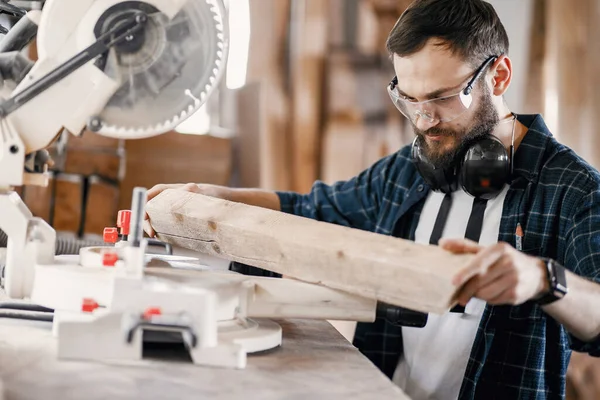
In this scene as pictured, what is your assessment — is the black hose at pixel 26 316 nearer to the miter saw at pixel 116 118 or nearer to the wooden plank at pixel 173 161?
the miter saw at pixel 116 118

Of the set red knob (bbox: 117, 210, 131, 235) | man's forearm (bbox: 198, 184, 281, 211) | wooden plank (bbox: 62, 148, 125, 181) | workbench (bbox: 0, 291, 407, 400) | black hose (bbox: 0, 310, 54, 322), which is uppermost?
wooden plank (bbox: 62, 148, 125, 181)

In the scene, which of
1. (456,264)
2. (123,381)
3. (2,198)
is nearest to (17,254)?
(2,198)

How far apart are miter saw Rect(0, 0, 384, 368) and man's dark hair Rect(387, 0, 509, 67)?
0.66 m

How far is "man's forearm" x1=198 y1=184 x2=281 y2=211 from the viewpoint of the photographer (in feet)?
7.20

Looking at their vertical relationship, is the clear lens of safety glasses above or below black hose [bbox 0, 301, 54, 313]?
above

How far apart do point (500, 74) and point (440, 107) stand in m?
0.24

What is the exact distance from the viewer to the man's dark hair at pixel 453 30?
1951mm

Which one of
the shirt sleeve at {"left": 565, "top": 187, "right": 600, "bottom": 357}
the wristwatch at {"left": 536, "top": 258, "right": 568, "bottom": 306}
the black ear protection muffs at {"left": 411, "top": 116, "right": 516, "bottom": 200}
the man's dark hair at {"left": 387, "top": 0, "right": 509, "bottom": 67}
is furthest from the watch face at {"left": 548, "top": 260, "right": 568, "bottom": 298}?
the man's dark hair at {"left": 387, "top": 0, "right": 509, "bottom": 67}

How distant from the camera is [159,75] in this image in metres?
1.52

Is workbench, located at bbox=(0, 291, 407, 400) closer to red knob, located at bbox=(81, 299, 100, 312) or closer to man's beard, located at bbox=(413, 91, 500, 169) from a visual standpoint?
red knob, located at bbox=(81, 299, 100, 312)

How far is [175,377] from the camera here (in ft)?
4.00

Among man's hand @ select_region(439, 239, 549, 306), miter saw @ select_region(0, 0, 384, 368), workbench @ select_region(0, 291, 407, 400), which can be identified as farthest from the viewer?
miter saw @ select_region(0, 0, 384, 368)

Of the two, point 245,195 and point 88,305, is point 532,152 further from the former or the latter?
point 88,305

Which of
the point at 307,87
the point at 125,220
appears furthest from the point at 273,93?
the point at 125,220
